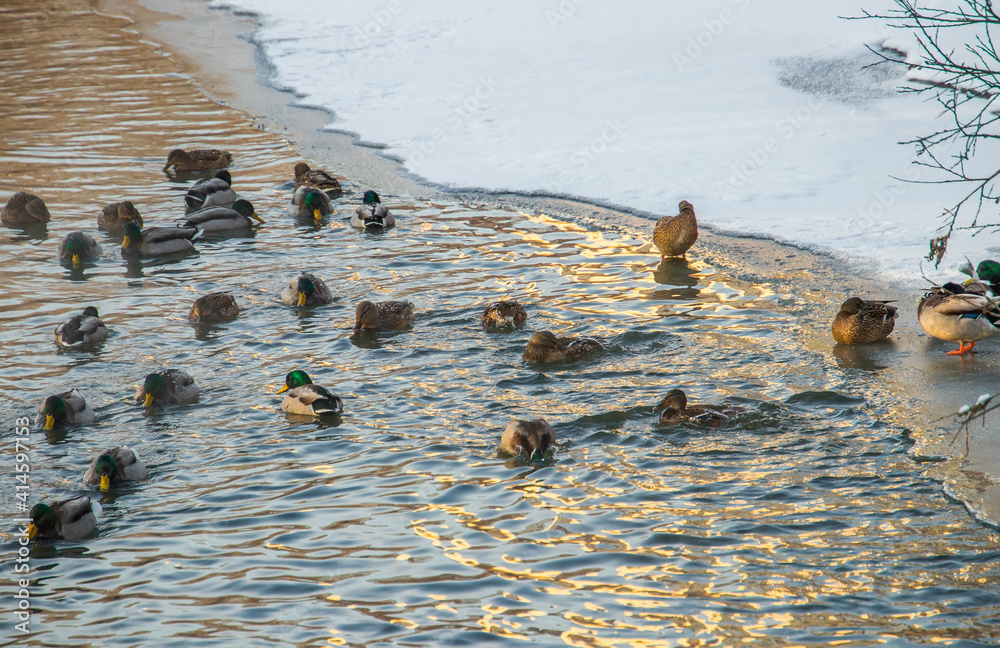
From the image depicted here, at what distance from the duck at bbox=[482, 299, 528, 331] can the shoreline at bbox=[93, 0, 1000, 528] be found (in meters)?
2.38

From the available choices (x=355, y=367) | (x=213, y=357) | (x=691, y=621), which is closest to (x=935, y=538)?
(x=691, y=621)

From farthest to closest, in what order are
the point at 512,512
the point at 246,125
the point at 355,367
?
the point at 246,125
the point at 355,367
the point at 512,512

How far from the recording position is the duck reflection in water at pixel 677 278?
922 centimetres

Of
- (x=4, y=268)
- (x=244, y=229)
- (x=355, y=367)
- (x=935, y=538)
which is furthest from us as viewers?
(x=244, y=229)

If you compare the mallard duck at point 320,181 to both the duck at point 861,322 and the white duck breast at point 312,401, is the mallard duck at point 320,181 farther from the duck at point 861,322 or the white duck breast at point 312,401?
the duck at point 861,322

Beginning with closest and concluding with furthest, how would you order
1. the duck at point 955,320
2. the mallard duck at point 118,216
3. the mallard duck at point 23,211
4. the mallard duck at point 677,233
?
the duck at point 955,320 → the mallard duck at point 677,233 → the mallard duck at point 118,216 → the mallard duck at point 23,211

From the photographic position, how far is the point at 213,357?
8227 millimetres

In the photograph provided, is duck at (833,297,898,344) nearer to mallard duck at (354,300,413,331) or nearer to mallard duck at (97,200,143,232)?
mallard duck at (354,300,413,331)

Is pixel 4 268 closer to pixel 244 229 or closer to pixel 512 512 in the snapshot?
pixel 244 229

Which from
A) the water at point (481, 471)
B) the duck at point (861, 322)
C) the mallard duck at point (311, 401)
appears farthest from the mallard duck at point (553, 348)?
the duck at point (861, 322)

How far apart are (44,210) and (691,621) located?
10.1 m

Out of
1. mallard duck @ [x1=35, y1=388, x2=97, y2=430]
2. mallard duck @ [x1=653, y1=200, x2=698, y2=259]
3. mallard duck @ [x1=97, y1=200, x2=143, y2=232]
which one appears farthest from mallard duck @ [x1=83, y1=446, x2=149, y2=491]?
mallard duck @ [x1=97, y1=200, x2=143, y2=232]

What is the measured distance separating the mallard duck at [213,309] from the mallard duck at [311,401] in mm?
2080

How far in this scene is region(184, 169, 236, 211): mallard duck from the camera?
12.2m
